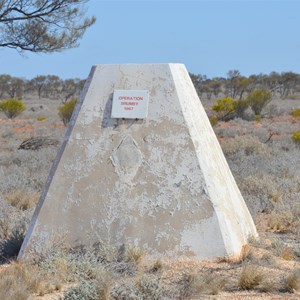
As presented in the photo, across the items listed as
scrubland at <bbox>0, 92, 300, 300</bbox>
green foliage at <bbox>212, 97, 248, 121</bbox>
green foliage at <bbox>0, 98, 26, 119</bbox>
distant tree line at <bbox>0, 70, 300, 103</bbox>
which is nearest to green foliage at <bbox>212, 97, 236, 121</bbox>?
green foliage at <bbox>212, 97, 248, 121</bbox>

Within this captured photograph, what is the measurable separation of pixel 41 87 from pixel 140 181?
62011 millimetres

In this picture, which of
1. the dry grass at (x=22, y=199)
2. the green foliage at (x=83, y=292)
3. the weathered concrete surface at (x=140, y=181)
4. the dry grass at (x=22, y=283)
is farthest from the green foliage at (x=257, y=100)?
the green foliage at (x=83, y=292)

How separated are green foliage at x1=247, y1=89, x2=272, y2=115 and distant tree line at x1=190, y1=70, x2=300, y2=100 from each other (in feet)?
60.3

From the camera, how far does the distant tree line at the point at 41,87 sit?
5791cm

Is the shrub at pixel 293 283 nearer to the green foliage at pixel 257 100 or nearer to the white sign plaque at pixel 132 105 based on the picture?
the white sign plaque at pixel 132 105

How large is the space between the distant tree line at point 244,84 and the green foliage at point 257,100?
18.4 metres

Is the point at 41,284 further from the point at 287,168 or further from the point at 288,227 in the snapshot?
the point at 287,168

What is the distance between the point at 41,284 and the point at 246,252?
204 centimetres

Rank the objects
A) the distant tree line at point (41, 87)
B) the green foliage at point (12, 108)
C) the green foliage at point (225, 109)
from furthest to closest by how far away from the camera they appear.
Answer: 1. the distant tree line at point (41, 87)
2. the green foliage at point (12, 108)
3. the green foliage at point (225, 109)

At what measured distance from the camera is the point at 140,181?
227 inches

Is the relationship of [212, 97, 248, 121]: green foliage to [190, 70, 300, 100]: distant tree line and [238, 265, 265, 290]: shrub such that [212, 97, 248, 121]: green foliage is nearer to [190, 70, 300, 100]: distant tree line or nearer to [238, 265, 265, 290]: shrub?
[190, 70, 300, 100]: distant tree line

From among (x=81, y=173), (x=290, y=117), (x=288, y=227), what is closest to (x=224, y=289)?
(x=81, y=173)

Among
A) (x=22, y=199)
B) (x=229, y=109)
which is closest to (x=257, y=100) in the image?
(x=229, y=109)

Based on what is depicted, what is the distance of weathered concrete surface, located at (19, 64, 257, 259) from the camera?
565 cm
